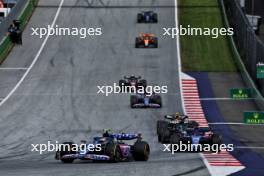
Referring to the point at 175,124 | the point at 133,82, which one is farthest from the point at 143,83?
the point at 175,124

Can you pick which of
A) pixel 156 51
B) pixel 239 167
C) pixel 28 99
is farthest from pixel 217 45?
pixel 239 167

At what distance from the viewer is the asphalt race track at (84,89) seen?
28.0 meters

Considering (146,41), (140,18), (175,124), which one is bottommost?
(175,124)

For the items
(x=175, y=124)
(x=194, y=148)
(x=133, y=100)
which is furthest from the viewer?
(x=133, y=100)

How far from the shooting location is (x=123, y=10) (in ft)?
225

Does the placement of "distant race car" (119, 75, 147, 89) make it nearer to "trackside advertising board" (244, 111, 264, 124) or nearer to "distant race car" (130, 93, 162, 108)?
"distant race car" (130, 93, 162, 108)

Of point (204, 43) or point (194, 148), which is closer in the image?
point (194, 148)

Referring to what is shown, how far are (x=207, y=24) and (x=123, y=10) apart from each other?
8.03m

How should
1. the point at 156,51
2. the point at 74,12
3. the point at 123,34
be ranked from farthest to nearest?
the point at 74,12 → the point at 123,34 → the point at 156,51

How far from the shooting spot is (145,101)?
40.8 metres

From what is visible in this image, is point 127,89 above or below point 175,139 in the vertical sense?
above

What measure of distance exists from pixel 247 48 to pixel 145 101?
11.6 metres

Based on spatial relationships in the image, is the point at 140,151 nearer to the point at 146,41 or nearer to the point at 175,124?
the point at 175,124

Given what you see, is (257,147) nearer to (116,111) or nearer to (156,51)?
(116,111)
